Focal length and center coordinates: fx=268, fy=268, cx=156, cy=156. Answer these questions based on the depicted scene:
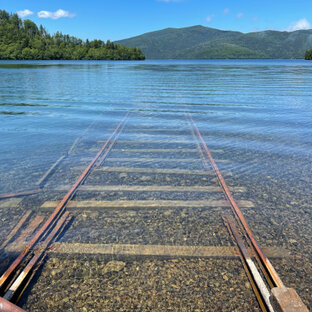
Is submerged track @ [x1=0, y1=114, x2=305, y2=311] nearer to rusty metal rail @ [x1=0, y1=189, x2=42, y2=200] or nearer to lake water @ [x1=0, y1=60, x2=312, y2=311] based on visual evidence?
lake water @ [x1=0, y1=60, x2=312, y2=311]

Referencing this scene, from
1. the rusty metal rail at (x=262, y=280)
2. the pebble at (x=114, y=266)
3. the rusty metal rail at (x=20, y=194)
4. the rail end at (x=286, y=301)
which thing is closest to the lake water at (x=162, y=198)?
the pebble at (x=114, y=266)

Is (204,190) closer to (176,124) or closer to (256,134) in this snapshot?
(256,134)

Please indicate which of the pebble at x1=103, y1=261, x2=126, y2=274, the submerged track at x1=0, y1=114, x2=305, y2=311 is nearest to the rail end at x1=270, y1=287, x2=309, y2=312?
the submerged track at x1=0, y1=114, x2=305, y2=311

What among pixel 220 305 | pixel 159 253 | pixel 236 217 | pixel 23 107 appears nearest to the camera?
pixel 220 305

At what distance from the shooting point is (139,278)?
386cm

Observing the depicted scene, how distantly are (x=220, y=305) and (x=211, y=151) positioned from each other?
6.69 meters

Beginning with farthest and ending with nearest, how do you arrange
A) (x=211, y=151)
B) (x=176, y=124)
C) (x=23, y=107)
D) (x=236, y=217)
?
(x=23, y=107)
(x=176, y=124)
(x=211, y=151)
(x=236, y=217)

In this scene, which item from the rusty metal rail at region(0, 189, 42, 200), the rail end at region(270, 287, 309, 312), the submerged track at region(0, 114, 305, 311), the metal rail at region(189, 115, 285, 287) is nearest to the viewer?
the rail end at region(270, 287, 309, 312)

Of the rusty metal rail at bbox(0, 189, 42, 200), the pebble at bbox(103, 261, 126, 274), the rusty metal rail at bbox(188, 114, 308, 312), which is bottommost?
the pebble at bbox(103, 261, 126, 274)

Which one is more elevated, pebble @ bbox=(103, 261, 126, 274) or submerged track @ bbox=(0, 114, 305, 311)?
submerged track @ bbox=(0, 114, 305, 311)

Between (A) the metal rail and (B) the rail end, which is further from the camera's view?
(A) the metal rail

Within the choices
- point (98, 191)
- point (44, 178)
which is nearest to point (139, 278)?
point (98, 191)

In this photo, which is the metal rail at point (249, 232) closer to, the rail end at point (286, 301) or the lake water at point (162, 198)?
the lake water at point (162, 198)

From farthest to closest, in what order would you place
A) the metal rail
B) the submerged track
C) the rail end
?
the submerged track
the metal rail
the rail end
